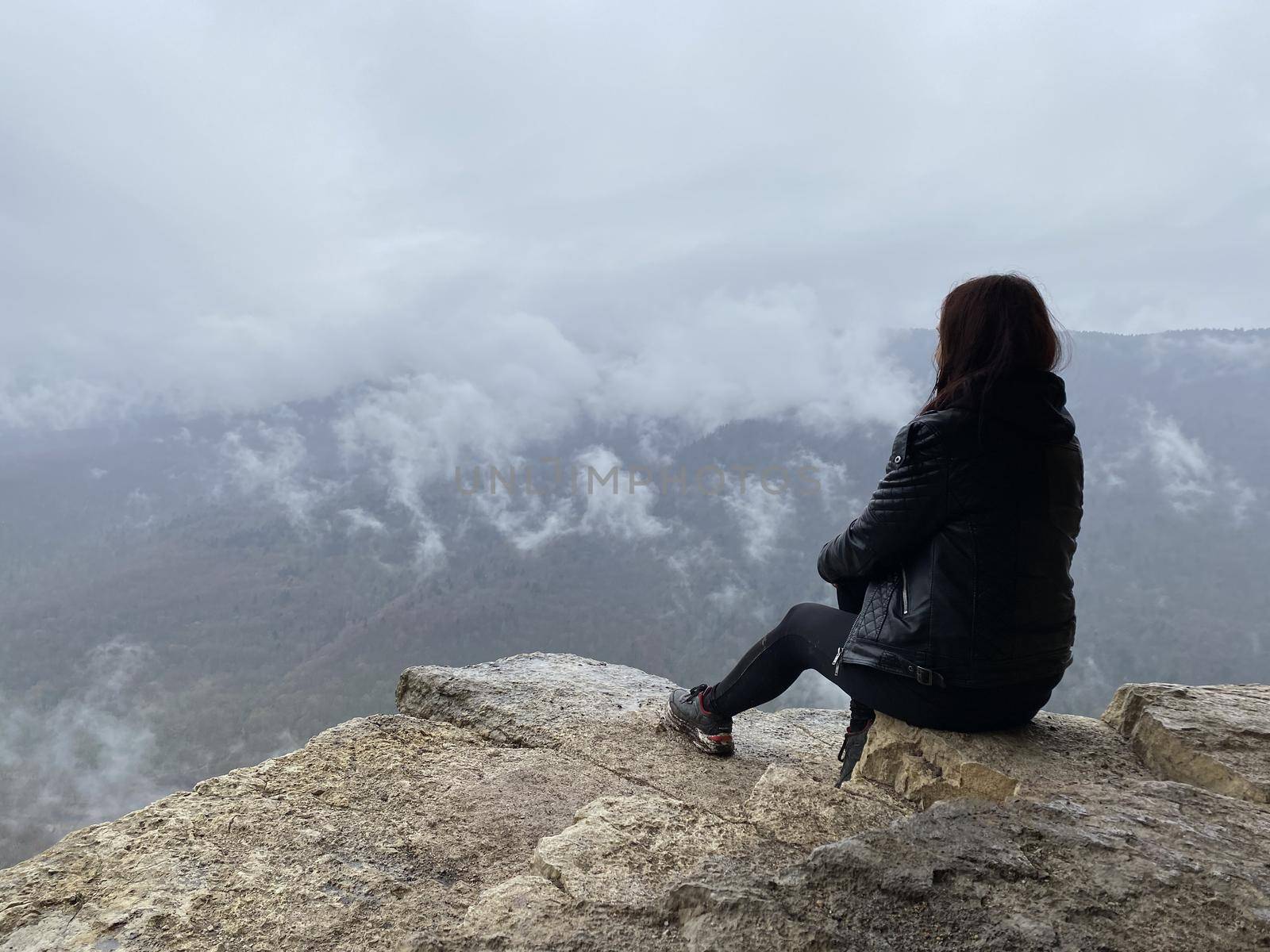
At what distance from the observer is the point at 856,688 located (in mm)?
3639

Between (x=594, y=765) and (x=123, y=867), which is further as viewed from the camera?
(x=594, y=765)

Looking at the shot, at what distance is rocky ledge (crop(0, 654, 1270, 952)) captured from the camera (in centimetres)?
211

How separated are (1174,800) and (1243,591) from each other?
10303 inches

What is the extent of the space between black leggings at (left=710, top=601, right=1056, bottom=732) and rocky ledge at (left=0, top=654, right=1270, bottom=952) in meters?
0.16

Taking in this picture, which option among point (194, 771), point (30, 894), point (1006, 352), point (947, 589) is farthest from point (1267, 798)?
point (194, 771)

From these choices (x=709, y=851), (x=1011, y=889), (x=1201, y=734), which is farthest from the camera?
(x=1201, y=734)

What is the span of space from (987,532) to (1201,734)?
1.72m

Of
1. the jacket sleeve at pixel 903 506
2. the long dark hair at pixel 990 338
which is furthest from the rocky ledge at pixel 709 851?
the long dark hair at pixel 990 338

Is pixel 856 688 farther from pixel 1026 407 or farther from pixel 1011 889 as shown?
pixel 1026 407

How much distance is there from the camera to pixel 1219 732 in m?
3.55

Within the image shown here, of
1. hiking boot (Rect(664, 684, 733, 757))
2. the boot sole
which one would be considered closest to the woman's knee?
hiking boot (Rect(664, 684, 733, 757))

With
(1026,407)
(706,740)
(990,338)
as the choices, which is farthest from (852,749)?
(990,338)

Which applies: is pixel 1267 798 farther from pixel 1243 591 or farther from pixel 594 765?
pixel 1243 591

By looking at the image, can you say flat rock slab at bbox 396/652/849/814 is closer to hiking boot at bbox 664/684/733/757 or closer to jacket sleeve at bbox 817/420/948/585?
hiking boot at bbox 664/684/733/757
